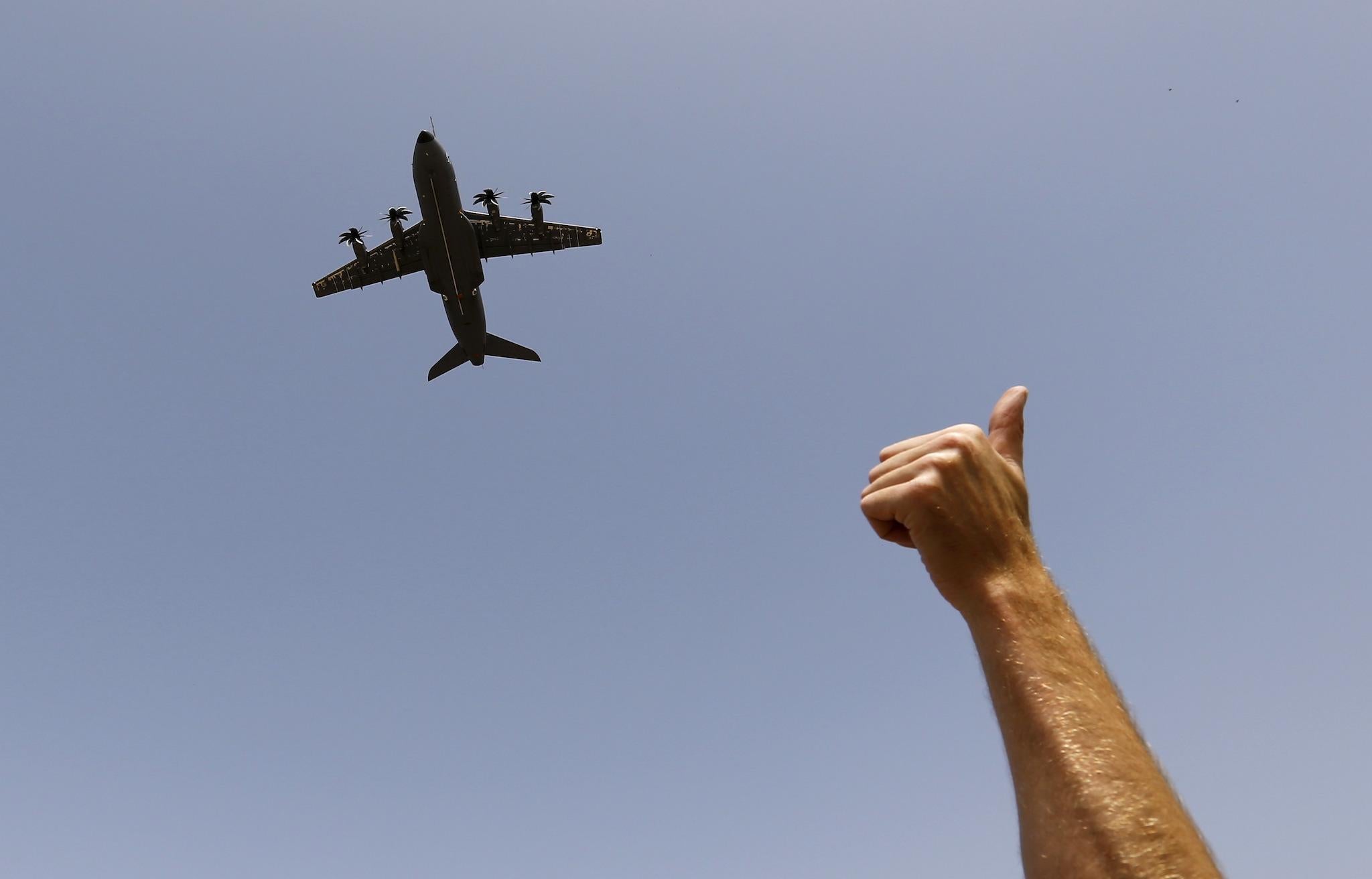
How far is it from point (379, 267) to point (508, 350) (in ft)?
32.7

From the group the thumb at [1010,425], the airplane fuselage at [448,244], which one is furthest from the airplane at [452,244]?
A: the thumb at [1010,425]

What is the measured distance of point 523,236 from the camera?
45938mm

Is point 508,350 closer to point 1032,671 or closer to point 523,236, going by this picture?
point 523,236

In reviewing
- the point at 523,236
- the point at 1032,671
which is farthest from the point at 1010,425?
the point at 523,236

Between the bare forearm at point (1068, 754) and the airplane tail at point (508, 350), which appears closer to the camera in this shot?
the bare forearm at point (1068, 754)

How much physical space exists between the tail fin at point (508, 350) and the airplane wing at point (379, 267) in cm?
783

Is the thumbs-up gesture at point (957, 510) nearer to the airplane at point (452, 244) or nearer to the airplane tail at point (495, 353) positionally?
the airplane at point (452, 244)

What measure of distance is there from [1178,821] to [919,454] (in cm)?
167

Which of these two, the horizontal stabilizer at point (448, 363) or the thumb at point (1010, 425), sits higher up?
the horizontal stabilizer at point (448, 363)

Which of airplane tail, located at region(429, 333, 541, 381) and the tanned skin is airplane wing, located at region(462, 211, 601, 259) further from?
the tanned skin

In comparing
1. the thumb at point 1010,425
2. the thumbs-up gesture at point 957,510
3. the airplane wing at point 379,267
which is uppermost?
the airplane wing at point 379,267

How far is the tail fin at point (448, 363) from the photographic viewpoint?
52156mm

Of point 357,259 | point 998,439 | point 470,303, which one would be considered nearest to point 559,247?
point 470,303

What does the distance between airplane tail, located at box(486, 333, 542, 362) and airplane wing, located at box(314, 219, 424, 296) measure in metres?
7.83
